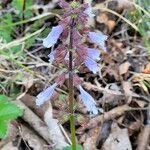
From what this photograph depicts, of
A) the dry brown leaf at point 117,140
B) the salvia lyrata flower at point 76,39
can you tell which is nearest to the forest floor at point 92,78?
the dry brown leaf at point 117,140

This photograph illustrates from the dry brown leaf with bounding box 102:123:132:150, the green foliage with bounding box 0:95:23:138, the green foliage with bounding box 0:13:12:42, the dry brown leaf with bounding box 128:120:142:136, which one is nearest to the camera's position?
the green foliage with bounding box 0:95:23:138

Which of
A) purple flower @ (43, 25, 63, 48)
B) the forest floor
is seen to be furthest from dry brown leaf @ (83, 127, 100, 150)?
purple flower @ (43, 25, 63, 48)

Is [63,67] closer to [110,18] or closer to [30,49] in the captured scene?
[30,49]

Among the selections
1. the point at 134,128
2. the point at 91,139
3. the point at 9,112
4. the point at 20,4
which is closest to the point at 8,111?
the point at 9,112

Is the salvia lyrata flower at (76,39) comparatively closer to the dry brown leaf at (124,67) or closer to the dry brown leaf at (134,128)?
the dry brown leaf at (134,128)

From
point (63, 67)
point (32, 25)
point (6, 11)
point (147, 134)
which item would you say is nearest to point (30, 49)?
point (32, 25)

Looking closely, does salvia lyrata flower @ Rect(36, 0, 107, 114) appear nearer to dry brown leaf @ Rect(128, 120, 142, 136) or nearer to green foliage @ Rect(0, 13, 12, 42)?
dry brown leaf @ Rect(128, 120, 142, 136)
